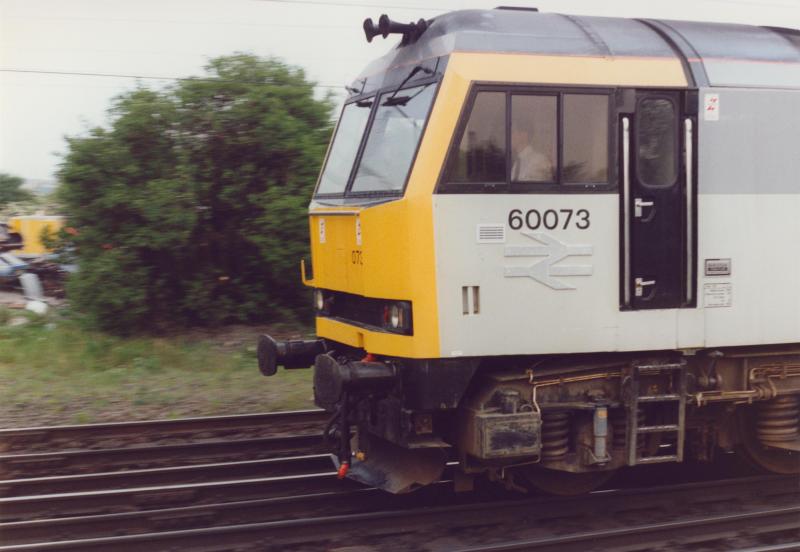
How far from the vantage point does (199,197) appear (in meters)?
12.2

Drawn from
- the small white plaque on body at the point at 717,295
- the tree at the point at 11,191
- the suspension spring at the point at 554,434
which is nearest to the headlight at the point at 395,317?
the suspension spring at the point at 554,434

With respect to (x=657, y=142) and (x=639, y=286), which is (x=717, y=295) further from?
(x=657, y=142)

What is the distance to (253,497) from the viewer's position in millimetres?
6809

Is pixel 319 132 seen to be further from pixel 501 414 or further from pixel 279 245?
pixel 501 414

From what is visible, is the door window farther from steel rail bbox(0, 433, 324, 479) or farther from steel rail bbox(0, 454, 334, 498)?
steel rail bbox(0, 433, 324, 479)

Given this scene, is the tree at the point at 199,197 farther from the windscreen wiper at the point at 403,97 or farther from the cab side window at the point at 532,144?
the cab side window at the point at 532,144

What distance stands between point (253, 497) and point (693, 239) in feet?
11.9

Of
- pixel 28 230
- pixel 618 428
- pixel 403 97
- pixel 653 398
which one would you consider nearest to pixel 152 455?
pixel 403 97

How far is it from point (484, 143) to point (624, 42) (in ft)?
4.06

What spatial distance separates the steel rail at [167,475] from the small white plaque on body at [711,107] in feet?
12.9

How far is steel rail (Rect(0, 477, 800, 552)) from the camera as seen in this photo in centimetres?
584

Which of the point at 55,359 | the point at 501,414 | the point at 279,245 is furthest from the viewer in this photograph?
the point at 279,245

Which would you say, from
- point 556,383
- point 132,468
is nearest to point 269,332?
point 132,468

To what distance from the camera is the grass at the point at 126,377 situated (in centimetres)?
921
